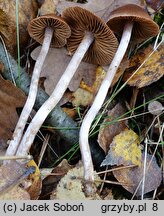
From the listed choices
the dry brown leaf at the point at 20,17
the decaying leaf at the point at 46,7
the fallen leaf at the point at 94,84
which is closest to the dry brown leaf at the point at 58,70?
the fallen leaf at the point at 94,84

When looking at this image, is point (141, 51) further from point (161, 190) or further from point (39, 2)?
point (161, 190)

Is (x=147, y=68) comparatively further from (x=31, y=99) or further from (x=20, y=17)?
(x=20, y=17)

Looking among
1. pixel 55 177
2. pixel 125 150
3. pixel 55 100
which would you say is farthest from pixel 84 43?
pixel 55 177

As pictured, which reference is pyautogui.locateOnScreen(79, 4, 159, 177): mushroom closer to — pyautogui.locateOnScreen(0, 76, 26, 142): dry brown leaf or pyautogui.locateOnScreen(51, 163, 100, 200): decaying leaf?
pyautogui.locateOnScreen(51, 163, 100, 200): decaying leaf

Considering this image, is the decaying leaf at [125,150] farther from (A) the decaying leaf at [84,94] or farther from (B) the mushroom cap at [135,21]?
(B) the mushroom cap at [135,21]

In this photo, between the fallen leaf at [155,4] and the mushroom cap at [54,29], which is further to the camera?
the fallen leaf at [155,4]

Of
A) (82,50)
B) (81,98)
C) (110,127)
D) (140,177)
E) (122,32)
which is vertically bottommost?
(140,177)

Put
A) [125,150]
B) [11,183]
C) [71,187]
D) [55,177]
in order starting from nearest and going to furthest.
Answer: [11,183], [71,187], [55,177], [125,150]
